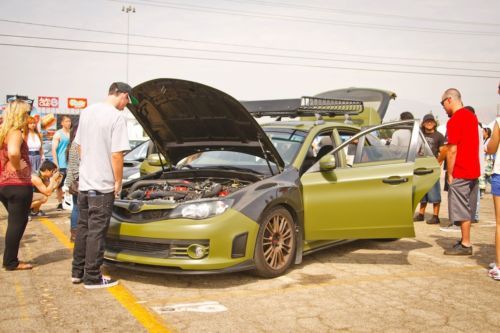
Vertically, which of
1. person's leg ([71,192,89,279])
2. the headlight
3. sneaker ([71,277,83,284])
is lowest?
sneaker ([71,277,83,284])

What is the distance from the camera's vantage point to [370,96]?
16.8 metres

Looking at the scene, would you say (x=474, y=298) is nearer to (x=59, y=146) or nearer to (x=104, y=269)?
(x=104, y=269)

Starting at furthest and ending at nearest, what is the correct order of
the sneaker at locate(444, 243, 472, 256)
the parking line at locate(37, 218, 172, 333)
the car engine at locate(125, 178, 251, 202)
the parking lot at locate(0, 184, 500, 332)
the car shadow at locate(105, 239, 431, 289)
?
1. the sneaker at locate(444, 243, 472, 256)
2. the car engine at locate(125, 178, 251, 202)
3. the car shadow at locate(105, 239, 431, 289)
4. the parking lot at locate(0, 184, 500, 332)
5. the parking line at locate(37, 218, 172, 333)

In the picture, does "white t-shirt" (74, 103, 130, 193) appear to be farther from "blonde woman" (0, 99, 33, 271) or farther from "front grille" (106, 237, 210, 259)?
"blonde woman" (0, 99, 33, 271)

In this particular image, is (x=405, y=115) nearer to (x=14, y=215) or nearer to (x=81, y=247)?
(x=81, y=247)

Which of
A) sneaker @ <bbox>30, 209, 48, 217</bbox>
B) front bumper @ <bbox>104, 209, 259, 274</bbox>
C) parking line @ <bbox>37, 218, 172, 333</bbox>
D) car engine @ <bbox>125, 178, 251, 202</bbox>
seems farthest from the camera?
sneaker @ <bbox>30, 209, 48, 217</bbox>

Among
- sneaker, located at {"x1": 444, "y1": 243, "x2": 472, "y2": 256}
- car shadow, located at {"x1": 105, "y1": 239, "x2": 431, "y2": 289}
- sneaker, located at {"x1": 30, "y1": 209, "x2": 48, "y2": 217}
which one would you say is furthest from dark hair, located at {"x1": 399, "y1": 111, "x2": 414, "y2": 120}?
sneaker, located at {"x1": 30, "y1": 209, "x2": 48, "y2": 217}

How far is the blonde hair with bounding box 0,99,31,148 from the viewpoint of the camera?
5008 millimetres

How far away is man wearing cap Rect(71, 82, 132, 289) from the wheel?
145 centimetres

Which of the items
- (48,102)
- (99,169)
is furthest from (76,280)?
(48,102)

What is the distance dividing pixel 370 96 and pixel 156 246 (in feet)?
44.3

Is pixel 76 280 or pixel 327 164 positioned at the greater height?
pixel 327 164

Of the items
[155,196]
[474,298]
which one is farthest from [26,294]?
[474,298]

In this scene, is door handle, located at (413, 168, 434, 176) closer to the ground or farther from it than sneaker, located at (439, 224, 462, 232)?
farther from it
